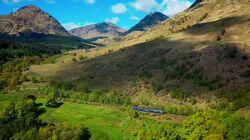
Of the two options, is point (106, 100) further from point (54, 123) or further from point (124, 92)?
point (54, 123)

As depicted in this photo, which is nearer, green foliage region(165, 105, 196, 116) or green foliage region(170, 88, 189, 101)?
green foliage region(165, 105, 196, 116)

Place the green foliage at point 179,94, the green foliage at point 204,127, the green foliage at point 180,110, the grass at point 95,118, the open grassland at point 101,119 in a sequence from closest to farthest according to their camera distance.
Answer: the green foliage at point 204,127, the open grassland at point 101,119, the grass at point 95,118, the green foliage at point 180,110, the green foliage at point 179,94

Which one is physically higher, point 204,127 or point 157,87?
point 157,87

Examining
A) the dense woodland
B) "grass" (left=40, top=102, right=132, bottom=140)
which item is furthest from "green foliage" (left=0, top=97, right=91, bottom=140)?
"grass" (left=40, top=102, right=132, bottom=140)

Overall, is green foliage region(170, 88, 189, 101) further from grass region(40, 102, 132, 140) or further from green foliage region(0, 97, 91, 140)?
green foliage region(0, 97, 91, 140)

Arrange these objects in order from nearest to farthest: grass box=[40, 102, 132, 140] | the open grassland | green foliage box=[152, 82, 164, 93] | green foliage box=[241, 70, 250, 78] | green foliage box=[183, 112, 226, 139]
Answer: green foliage box=[183, 112, 226, 139] < the open grassland < grass box=[40, 102, 132, 140] < green foliage box=[241, 70, 250, 78] < green foliage box=[152, 82, 164, 93]

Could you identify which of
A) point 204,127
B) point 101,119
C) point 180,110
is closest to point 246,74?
point 180,110

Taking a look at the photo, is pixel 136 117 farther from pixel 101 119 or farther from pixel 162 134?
pixel 162 134

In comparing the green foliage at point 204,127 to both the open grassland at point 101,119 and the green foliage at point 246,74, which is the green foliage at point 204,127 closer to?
the open grassland at point 101,119

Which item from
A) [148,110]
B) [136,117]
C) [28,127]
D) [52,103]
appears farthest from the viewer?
[52,103]

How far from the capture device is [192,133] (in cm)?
10825

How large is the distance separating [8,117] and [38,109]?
17248 mm

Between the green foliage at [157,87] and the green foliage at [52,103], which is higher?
the green foliage at [157,87]

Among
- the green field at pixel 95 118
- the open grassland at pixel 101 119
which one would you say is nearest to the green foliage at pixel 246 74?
the open grassland at pixel 101 119
